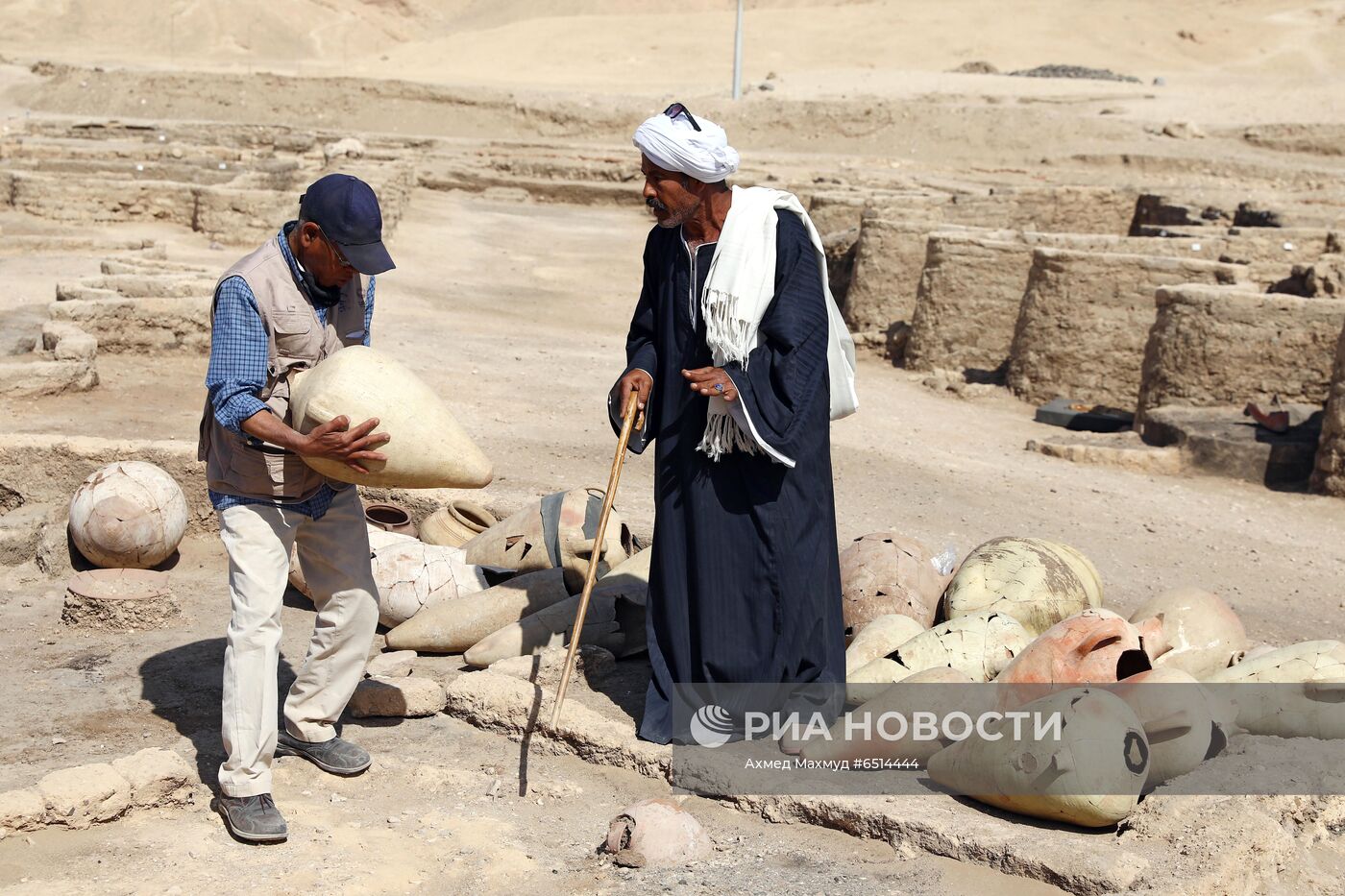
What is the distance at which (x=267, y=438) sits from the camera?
3.31 metres

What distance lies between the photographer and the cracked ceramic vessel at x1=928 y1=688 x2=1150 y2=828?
11.2 ft

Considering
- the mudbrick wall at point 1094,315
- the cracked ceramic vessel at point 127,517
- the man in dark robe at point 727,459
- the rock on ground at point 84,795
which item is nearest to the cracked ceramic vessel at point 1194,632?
the man in dark robe at point 727,459

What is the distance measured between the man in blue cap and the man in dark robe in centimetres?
86

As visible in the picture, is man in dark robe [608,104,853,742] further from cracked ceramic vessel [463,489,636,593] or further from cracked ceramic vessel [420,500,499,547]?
cracked ceramic vessel [420,500,499,547]

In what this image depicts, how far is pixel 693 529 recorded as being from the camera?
3969 millimetres

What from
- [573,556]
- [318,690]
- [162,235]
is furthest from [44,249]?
[318,690]

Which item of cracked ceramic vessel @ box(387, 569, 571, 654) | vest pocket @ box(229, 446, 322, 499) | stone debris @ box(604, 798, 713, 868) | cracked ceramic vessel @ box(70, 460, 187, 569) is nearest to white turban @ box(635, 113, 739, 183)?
vest pocket @ box(229, 446, 322, 499)

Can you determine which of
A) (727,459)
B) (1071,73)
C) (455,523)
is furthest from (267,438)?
(1071,73)

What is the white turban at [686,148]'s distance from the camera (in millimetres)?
3723

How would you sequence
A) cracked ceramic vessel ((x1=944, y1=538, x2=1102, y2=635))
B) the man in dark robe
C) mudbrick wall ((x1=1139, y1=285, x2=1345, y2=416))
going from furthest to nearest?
1. mudbrick wall ((x1=1139, y1=285, x2=1345, y2=416))
2. cracked ceramic vessel ((x1=944, y1=538, x2=1102, y2=635))
3. the man in dark robe

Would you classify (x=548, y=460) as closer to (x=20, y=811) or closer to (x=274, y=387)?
(x=274, y=387)

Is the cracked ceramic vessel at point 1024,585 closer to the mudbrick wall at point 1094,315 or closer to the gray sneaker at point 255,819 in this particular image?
the gray sneaker at point 255,819

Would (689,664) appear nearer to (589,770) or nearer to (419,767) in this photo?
(589,770)

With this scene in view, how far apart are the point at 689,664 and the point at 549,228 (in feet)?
51.6
